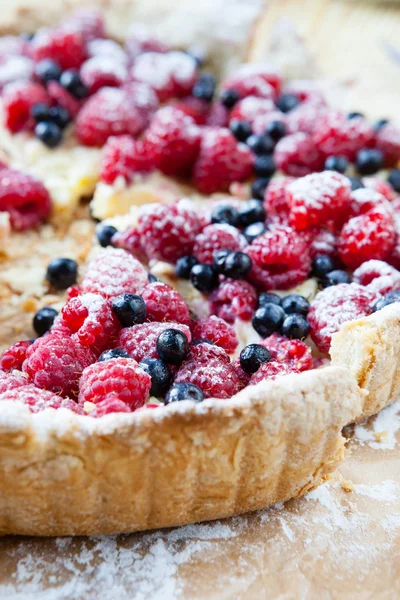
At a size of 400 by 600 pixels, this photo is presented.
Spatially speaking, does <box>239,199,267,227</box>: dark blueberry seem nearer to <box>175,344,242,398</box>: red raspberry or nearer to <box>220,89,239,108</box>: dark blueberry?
<box>175,344,242,398</box>: red raspberry

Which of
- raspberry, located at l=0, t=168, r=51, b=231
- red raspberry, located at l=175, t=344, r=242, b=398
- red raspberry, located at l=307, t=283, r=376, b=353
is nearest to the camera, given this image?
red raspberry, located at l=175, t=344, r=242, b=398

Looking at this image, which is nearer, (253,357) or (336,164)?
(253,357)

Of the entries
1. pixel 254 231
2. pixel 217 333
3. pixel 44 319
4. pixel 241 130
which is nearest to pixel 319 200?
pixel 254 231

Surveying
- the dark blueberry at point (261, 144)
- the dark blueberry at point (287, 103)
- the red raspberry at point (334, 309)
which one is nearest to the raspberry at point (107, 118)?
the dark blueberry at point (261, 144)

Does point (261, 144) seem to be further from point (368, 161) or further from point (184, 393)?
point (184, 393)

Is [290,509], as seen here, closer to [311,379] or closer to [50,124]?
[311,379]

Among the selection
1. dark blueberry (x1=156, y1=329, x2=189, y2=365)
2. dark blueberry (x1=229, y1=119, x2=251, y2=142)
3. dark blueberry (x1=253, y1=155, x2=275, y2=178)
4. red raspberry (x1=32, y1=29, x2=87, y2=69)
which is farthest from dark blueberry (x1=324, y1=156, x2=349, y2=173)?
red raspberry (x1=32, y1=29, x2=87, y2=69)
